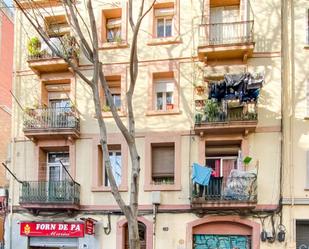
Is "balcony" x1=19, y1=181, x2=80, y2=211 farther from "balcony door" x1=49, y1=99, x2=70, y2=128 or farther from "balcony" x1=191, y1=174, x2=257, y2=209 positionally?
"balcony" x1=191, y1=174, x2=257, y2=209

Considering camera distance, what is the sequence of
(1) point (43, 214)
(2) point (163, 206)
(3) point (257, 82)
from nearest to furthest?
(3) point (257, 82), (2) point (163, 206), (1) point (43, 214)

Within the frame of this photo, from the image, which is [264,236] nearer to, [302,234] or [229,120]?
[302,234]

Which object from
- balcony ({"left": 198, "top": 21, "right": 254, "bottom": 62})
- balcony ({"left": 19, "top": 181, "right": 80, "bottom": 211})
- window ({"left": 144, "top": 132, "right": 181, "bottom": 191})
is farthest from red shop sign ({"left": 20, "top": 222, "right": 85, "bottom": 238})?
balcony ({"left": 198, "top": 21, "right": 254, "bottom": 62})

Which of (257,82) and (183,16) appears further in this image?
(183,16)

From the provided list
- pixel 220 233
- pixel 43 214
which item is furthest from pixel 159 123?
pixel 43 214

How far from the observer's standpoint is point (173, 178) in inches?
719

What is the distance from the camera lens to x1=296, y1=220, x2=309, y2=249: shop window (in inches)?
672

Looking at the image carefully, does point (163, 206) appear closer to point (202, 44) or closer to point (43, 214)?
point (43, 214)

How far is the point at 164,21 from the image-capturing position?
63.4ft

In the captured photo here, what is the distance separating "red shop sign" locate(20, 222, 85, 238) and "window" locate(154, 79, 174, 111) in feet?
17.7

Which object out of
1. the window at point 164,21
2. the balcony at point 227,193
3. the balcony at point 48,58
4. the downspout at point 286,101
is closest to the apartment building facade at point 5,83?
the balcony at point 48,58

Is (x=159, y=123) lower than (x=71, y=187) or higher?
higher

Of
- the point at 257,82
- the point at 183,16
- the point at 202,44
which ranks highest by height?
the point at 183,16

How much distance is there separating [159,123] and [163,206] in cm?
311
